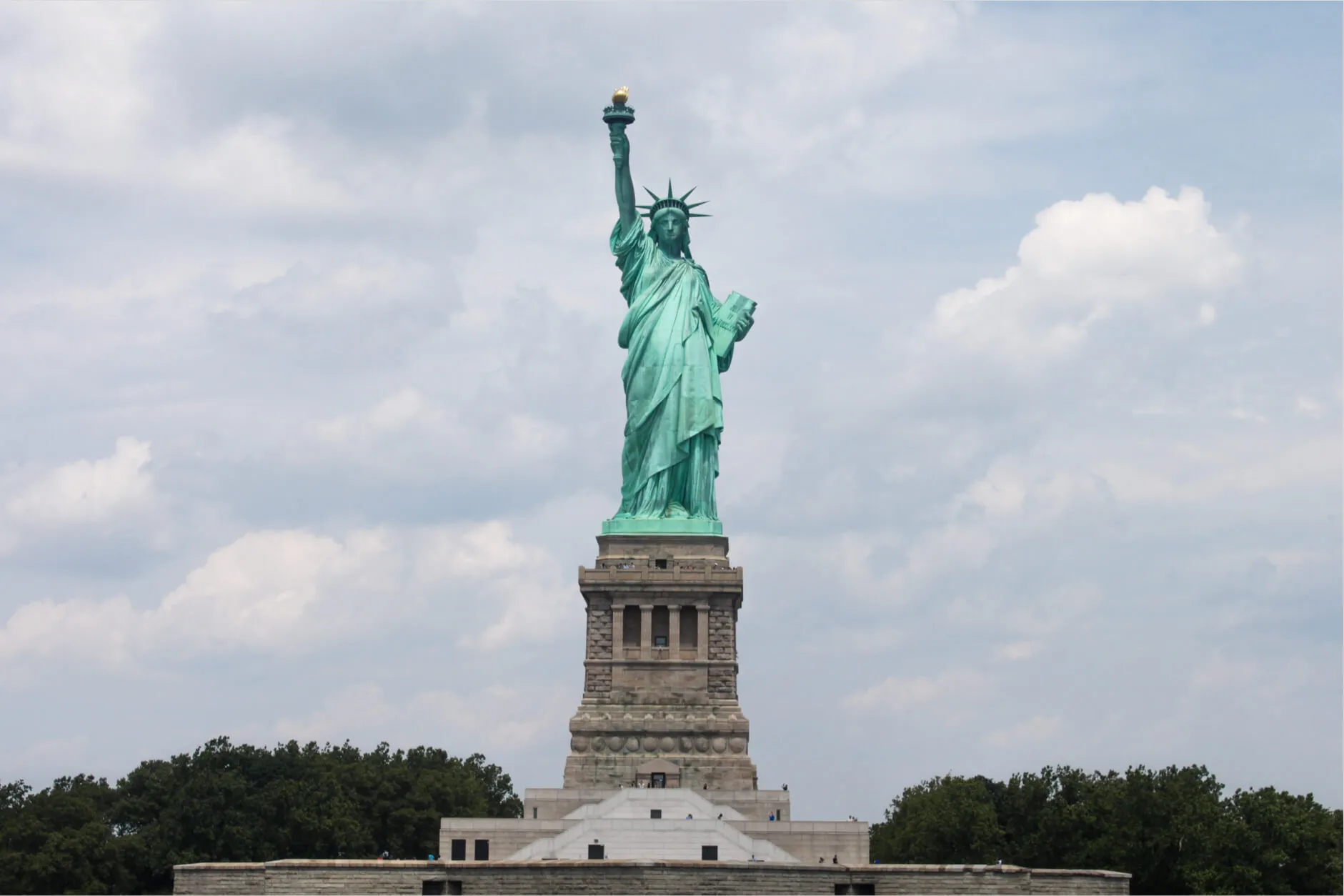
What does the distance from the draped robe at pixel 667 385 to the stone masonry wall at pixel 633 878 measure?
14.2m

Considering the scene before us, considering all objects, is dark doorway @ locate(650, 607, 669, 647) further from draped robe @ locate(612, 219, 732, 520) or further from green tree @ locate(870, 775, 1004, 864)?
green tree @ locate(870, 775, 1004, 864)

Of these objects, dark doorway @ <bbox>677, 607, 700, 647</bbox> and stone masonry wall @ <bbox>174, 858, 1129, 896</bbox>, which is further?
dark doorway @ <bbox>677, 607, 700, 647</bbox>

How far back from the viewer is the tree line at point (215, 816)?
63188mm

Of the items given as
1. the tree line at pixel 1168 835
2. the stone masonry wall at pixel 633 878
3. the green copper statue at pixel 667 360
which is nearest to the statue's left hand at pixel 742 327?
the green copper statue at pixel 667 360

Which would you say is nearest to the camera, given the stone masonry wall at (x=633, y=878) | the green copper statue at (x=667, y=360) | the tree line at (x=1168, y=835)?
the stone masonry wall at (x=633, y=878)

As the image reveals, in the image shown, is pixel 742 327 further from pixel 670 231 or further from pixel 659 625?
pixel 659 625

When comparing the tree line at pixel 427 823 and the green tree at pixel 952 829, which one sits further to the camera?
the green tree at pixel 952 829

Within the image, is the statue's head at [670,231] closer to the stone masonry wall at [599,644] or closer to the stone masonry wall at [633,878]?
the stone masonry wall at [599,644]

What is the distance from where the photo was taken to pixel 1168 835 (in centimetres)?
5781

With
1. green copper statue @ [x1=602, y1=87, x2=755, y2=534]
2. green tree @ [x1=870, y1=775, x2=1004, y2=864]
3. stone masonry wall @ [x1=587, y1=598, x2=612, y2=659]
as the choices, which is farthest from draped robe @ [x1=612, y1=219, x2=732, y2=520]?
green tree @ [x1=870, y1=775, x2=1004, y2=864]

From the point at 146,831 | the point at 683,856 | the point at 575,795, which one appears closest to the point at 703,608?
the point at 575,795

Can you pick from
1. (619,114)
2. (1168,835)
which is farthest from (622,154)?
(1168,835)

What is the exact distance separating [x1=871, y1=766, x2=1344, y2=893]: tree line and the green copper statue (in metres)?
11.5

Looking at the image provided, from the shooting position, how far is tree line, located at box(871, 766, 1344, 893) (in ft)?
187
